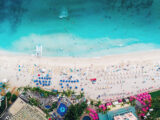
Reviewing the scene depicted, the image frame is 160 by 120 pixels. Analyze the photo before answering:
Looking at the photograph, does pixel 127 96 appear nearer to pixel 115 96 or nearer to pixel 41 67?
pixel 115 96

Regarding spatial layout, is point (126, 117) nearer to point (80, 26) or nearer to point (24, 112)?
point (24, 112)

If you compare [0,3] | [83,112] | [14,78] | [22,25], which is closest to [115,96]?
[83,112]

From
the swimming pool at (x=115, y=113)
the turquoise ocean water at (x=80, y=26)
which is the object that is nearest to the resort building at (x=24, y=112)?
the turquoise ocean water at (x=80, y=26)

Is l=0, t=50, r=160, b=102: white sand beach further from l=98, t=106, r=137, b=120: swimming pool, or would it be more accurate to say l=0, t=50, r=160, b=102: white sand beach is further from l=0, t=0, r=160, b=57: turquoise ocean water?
l=98, t=106, r=137, b=120: swimming pool

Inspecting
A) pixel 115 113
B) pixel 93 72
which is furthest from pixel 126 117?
pixel 93 72

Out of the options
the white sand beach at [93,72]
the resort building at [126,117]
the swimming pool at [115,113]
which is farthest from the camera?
the white sand beach at [93,72]

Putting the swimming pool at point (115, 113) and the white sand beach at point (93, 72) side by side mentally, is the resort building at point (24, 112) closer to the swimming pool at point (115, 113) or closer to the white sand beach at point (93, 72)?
the white sand beach at point (93, 72)
